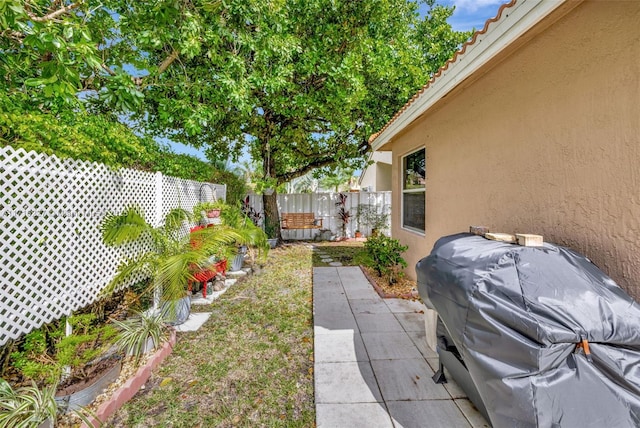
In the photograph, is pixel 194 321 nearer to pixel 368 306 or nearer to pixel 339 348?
pixel 339 348

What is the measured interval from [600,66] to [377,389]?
286 cm

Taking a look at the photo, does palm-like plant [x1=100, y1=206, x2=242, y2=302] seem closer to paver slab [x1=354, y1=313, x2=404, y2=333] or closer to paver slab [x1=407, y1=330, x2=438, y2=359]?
paver slab [x1=354, y1=313, x2=404, y2=333]

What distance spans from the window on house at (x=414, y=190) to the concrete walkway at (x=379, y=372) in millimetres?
1653

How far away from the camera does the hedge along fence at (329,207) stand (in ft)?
37.4

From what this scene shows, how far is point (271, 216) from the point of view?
10.0 metres

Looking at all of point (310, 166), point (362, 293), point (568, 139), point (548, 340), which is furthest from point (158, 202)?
point (310, 166)

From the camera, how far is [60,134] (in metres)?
2.85

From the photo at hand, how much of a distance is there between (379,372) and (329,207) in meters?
8.99

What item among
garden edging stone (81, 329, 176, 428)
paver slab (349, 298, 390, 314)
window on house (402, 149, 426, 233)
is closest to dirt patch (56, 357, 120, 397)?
garden edging stone (81, 329, 176, 428)

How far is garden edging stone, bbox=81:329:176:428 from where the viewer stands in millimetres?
2055

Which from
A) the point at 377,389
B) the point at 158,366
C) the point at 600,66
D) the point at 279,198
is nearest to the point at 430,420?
the point at 377,389

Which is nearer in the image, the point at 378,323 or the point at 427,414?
the point at 427,414

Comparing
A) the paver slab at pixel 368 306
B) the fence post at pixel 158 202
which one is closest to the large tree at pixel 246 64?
the fence post at pixel 158 202

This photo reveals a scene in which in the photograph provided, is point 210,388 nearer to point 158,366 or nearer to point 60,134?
point 158,366
